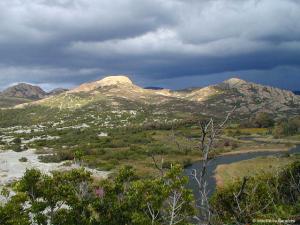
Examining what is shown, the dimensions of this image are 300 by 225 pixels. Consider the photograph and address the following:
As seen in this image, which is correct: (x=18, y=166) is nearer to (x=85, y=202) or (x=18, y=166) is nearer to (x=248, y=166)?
(x=248, y=166)

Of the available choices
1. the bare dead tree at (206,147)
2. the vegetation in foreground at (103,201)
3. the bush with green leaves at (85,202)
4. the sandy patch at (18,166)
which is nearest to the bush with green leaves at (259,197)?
the vegetation in foreground at (103,201)

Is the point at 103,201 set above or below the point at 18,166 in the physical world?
above

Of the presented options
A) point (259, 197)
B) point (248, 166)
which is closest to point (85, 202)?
point (259, 197)

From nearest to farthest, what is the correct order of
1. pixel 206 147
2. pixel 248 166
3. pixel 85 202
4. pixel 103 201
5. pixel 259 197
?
pixel 206 147 < pixel 85 202 < pixel 103 201 < pixel 259 197 < pixel 248 166

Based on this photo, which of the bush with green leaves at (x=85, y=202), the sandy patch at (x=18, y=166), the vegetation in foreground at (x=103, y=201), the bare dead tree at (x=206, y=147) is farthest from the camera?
the sandy patch at (x=18, y=166)

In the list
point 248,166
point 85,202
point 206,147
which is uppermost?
point 206,147

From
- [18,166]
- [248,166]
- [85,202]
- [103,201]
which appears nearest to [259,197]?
[103,201]

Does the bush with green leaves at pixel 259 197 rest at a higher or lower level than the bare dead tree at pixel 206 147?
lower

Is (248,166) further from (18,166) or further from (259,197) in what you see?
(259,197)

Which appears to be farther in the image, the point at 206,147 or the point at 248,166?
the point at 248,166

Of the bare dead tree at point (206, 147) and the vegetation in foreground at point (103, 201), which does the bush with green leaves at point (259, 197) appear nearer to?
the vegetation in foreground at point (103, 201)

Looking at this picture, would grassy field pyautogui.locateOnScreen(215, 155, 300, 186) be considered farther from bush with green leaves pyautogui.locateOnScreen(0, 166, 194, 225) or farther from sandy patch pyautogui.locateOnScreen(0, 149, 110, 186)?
bush with green leaves pyautogui.locateOnScreen(0, 166, 194, 225)

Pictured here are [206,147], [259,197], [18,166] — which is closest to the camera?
[206,147]

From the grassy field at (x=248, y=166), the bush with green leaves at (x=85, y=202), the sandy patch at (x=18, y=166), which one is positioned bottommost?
the grassy field at (x=248, y=166)
